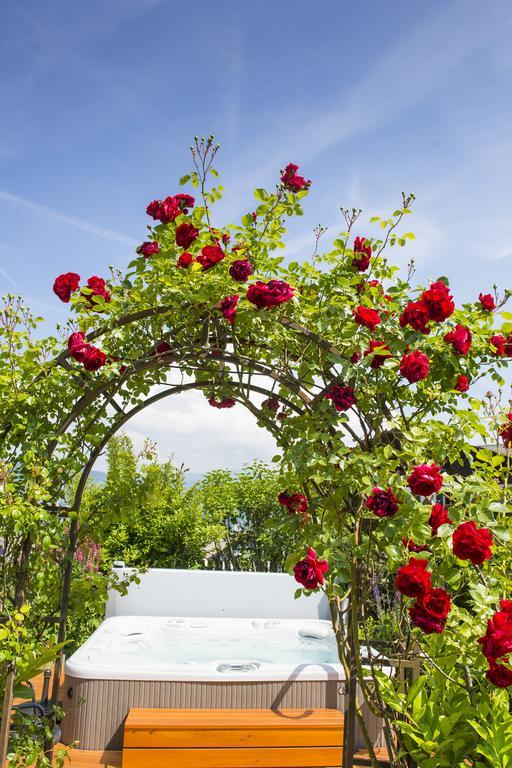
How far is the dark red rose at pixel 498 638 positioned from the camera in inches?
66.7

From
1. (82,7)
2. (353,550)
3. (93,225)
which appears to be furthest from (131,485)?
(82,7)

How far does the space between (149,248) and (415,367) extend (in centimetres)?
120

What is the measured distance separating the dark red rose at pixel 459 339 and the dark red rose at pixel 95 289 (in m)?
1.35

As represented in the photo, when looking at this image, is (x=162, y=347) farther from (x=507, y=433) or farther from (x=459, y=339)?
(x=507, y=433)

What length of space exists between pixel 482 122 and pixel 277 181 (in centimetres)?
118

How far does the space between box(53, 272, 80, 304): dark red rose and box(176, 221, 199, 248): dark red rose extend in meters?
0.49

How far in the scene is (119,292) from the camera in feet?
8.95

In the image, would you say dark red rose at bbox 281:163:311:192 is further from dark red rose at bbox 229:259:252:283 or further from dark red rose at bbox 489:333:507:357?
dark red rose at bbox 489:333:507:357

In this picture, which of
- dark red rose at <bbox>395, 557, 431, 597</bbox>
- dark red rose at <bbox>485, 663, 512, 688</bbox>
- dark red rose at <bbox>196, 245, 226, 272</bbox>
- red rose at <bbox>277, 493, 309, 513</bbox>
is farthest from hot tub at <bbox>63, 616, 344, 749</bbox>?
dark red rose at <bbox>196, 245, 226, 272</bbox>

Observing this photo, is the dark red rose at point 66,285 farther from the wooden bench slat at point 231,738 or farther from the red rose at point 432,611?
the wooden bench slat at point 231,738

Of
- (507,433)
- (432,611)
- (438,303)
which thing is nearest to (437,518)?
(432,611)

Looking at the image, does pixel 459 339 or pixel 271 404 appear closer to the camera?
pixel 459 339

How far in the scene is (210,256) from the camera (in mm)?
2441

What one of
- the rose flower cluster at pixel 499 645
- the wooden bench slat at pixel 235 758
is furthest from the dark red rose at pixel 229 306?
the wooden bench slat at pixel 235 758
